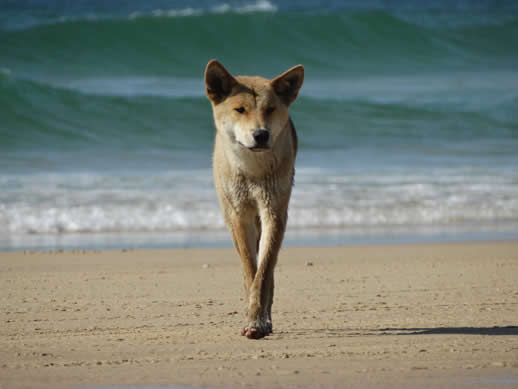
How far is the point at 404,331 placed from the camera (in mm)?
4855

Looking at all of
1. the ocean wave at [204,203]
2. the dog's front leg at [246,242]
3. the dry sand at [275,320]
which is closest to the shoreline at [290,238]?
the ocean wave at [204,203]

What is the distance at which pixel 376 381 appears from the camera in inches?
145

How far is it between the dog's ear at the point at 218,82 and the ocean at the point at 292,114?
4.29 m

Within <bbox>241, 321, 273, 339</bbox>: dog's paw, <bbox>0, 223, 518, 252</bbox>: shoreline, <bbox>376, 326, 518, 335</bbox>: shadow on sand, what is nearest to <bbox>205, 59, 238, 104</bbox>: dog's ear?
<bbox>241, 321, 273, 339</bbox>: dog's paw

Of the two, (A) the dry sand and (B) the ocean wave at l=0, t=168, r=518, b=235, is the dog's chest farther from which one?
(B) the ocean wave at l=0, t=168, r=518, b=235

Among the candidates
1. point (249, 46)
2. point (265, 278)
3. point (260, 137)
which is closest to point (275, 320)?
point (265, 278)

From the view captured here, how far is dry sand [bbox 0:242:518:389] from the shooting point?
3.83 metres

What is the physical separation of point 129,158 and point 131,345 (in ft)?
42.1

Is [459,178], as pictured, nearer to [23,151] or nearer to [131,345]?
[23,151]

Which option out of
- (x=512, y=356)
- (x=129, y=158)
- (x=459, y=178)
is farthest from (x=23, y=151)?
(x=512, y=356)

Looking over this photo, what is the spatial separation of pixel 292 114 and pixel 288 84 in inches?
726

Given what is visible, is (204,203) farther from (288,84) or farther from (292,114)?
(292,114)

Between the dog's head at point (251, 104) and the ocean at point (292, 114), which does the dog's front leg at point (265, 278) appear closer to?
the dog's head at point (251, 104)

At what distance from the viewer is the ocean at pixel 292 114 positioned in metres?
10.5
